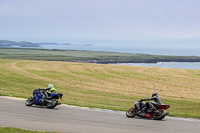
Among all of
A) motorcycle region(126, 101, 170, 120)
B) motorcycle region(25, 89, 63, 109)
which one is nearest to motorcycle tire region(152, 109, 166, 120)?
motorcycle region(126, 101, 170, 120)

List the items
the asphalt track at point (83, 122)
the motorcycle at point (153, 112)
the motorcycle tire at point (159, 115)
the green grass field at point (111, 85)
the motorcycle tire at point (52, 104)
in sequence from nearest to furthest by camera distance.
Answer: the asphalt track at point (83, 122), the motorcycle tire at point (159, 115), the motorcycle at point (153, 112), the motorcycle tire at point (52, 104), the green grass field at point (111, 85)

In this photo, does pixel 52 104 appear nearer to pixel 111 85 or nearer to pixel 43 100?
pixel 43 100

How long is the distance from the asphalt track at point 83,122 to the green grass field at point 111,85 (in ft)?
23.1

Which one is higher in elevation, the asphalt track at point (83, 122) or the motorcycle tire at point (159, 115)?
the motorcycle tire at point (159, 115)

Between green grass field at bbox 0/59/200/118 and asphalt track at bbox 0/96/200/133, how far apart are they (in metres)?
7.03

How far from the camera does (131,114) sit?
21.1 m

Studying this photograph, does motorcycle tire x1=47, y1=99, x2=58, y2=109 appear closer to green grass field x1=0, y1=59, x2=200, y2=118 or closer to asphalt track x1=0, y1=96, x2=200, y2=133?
asphalt track x1=0, y1=96, x2=200, y2=133

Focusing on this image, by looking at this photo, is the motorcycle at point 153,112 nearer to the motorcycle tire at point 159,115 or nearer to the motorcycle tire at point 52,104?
the motorcycle tire at point 159,115

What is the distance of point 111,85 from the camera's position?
151 feet

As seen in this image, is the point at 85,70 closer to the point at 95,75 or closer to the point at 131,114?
the point at 95,75

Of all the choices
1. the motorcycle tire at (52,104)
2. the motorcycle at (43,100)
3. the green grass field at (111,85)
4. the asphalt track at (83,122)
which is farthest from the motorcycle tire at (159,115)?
the green grass field at (111,85)

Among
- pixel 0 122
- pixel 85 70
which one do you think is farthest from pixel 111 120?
pixel 85 70

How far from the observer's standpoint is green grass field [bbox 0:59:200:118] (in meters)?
33.4

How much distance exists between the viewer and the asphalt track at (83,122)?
16531mm
